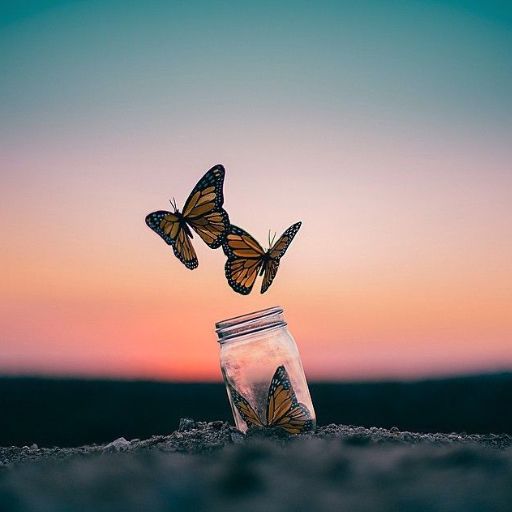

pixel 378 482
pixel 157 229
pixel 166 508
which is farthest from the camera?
pixel 157 229

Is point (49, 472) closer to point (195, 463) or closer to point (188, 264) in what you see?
point (195, 463)

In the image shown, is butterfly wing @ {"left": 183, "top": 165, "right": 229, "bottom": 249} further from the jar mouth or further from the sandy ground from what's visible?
the sandy ground

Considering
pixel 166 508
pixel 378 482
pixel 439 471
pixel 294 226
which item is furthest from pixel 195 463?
pixel 294 226

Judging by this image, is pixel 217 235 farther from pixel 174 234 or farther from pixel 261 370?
pixel 261 370

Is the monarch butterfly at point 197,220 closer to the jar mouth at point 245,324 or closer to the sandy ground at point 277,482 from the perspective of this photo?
the jar mouth at point 245,324

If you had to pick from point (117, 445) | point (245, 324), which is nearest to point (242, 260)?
point (245, 324)

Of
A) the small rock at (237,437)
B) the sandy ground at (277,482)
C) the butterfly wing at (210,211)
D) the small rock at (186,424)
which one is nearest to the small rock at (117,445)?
the small rock at (186,424)

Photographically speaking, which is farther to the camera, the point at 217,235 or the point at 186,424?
the point at 186,424
